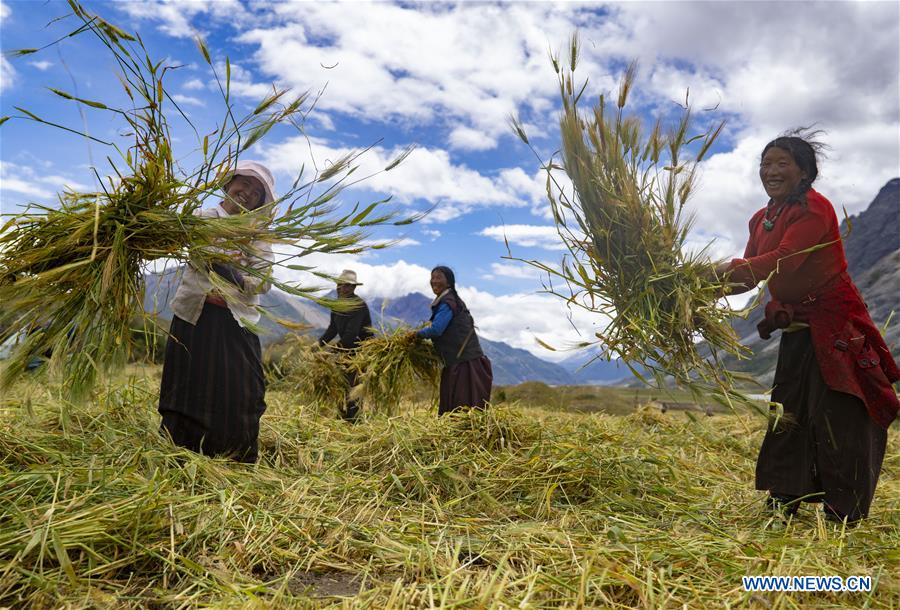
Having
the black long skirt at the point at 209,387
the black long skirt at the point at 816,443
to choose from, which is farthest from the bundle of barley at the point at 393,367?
the black long skirt at the point at 816,443

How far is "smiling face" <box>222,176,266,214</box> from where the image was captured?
3205 millimetres

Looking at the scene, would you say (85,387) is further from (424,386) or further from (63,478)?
(424,386)

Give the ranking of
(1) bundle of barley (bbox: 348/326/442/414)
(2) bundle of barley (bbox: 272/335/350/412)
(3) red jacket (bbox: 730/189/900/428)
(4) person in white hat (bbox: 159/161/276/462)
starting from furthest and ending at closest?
(2) bundle of barley (bbox: 272/335/350/412)
(1) bundle of barley (bbox: 348/326/442/414)
(4) person in white hat (bbox: 159/161/276/462)
(3) red jacket (bbox: 730/189/900/428)

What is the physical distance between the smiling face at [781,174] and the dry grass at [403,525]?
1455 millimetres

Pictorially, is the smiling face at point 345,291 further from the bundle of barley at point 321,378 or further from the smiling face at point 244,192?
the smiling face at point 244,192

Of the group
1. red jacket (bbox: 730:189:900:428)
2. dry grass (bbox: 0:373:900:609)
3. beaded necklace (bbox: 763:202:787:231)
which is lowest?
dry grass (bbox: 0:373:900:609)

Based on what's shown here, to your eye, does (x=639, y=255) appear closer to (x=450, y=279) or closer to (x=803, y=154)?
(x=803, y=154)

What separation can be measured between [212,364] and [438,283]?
87.1 inches

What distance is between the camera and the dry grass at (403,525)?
1.75 m

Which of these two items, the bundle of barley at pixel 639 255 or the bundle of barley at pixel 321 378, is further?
the bundle of barley at pixel 321 378

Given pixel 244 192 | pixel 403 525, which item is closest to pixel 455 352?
pixel 244 192

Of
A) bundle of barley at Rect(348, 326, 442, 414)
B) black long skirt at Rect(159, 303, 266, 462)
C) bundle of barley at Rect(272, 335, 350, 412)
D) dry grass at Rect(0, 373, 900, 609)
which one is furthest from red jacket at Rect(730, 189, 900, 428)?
bundle of barley at Rect(272, 335, 350, 412)

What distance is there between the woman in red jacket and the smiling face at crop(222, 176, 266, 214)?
239 centimetres

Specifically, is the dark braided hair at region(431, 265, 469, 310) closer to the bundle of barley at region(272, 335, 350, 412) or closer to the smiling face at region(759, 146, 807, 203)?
the bundle of barley at region(272, 335, 350, 412)
